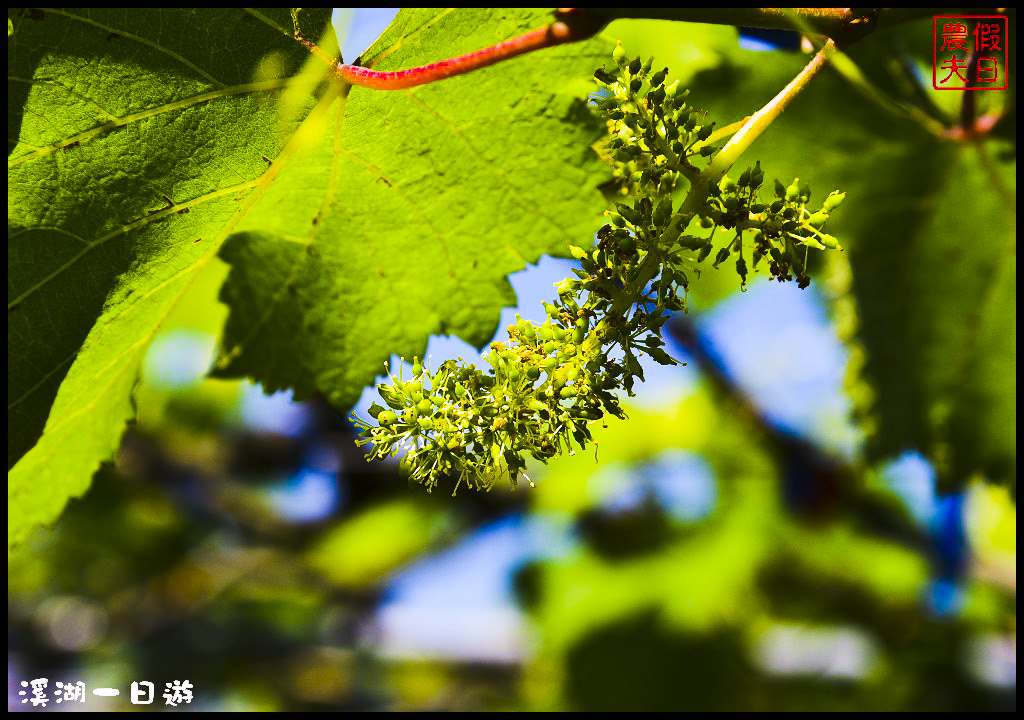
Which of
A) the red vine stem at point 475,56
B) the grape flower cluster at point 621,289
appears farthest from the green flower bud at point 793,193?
the red vine stem at point 475,56

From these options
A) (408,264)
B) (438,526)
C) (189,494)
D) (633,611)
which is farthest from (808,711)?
(408,264)

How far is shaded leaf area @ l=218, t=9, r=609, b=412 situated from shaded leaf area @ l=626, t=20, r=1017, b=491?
0.52 m

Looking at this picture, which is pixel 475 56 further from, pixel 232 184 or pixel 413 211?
pixel 232 184

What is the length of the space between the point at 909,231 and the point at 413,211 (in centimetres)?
149

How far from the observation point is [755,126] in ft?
3.80

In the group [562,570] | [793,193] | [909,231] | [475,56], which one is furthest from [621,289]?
[562,570]

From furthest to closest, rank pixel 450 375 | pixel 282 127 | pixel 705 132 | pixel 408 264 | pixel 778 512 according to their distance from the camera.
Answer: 1. pixel 778 512
2. pixel 408 264
3. pixel 282 127
4. pixel 450 375
5. pixel 705 132

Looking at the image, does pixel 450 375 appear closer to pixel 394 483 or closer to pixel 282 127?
pixel 282 127

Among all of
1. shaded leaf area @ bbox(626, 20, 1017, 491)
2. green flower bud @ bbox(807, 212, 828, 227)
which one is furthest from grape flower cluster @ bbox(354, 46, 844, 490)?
shaded leaf area @ bbox(626, 20, 1017, 491)

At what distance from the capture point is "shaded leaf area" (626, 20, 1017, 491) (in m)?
1.93

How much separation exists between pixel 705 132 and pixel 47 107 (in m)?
1.01

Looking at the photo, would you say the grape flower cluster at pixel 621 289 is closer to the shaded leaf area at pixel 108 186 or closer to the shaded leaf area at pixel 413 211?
the shaded leaf area at pixel 413 211

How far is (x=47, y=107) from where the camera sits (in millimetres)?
1368

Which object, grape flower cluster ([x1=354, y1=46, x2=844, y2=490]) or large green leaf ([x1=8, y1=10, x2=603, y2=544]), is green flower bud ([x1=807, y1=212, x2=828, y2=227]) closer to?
grape flower cluster ([x1=354, y1=46, x2=844, y2=490])
